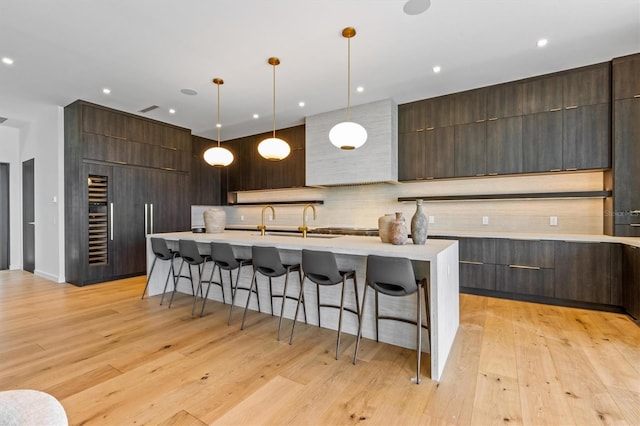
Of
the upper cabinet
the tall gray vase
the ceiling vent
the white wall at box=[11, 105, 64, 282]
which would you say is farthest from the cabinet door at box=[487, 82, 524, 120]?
the white wall at box=[11, 105, 64, 282]

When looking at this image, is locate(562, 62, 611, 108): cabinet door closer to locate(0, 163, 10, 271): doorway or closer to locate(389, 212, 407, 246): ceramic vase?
locate(389, 212, 407, 246): ceramic vase

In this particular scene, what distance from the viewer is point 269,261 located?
2.84 m

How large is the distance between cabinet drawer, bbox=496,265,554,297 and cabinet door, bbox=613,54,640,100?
2102mm

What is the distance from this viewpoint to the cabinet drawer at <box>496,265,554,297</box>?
11.7 feet

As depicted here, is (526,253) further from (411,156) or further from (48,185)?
(48,185)

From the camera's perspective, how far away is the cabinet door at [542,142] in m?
3.76

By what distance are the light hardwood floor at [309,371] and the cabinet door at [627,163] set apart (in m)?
1.11

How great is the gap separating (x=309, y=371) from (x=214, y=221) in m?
2.37

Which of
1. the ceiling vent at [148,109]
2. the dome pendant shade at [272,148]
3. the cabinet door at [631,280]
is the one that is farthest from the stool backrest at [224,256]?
the cabinet door at [631,280]

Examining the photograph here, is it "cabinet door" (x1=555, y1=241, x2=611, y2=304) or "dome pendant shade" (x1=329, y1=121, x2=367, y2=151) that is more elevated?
"dome pendant shade" (x1=329, y1=121, x2=367, y2=151)

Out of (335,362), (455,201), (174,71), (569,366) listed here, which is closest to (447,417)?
(335,362)

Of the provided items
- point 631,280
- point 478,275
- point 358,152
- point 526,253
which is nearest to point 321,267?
point 478,275

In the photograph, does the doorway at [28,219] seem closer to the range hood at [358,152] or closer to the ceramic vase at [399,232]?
the range hood at [358,152]

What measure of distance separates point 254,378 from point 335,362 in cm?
60
